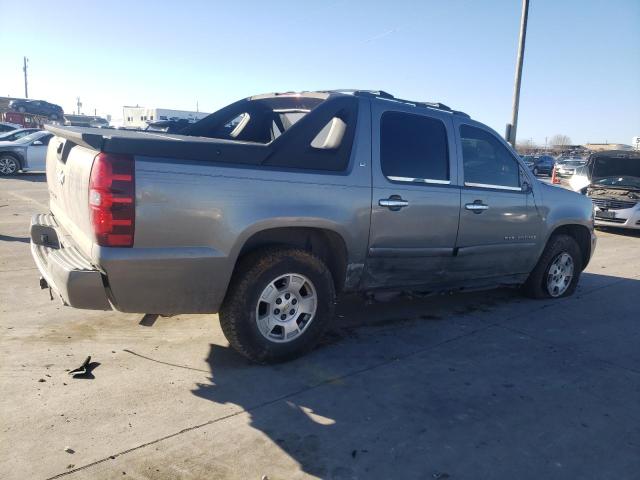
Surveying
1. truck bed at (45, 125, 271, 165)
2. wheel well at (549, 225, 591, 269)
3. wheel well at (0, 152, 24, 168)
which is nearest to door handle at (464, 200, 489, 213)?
wheel well at (549, 225, 591, 269)

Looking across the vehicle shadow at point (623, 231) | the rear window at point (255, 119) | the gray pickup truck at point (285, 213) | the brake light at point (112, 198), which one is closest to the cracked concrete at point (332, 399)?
the gray pickup truck at point (285, 213)

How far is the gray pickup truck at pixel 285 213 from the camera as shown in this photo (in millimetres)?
3135

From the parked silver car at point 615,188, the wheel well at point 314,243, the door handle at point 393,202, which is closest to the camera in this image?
the wheel well at point 314,243

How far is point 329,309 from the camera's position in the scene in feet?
13.2

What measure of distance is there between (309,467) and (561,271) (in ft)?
14.5

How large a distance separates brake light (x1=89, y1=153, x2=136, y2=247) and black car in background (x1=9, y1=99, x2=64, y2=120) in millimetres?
43145

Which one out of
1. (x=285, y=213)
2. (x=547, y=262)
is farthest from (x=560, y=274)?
(x=285, y=213)

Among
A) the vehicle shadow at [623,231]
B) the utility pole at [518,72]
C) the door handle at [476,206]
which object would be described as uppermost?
the utility pole at [518,72]

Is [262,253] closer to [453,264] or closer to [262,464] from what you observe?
[262,464]

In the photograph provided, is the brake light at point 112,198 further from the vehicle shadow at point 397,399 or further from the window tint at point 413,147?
the window tint at point 413,147

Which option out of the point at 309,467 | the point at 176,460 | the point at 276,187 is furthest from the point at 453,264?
the point at 176,460

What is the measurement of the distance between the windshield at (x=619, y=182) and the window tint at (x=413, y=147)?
9670 millimetres

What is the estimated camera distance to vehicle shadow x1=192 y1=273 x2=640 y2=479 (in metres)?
2.85

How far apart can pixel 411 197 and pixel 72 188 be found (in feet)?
8.20
